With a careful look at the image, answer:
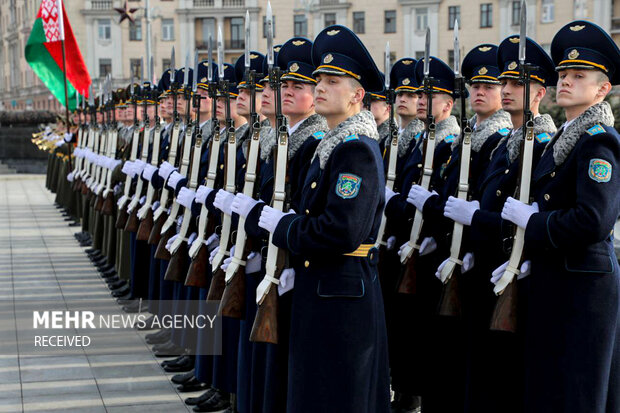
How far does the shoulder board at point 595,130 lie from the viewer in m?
3.63

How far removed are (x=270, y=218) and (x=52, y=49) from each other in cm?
1239

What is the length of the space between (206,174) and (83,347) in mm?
2123

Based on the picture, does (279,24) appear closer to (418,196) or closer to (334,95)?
(418,196)

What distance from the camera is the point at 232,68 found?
637 centimetres

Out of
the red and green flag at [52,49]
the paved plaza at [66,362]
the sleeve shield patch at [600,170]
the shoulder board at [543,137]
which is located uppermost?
the red and green flag at [52,49]

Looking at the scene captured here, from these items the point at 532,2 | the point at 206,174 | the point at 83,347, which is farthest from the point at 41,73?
the point at 532,2

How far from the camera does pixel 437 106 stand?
18.1 feet

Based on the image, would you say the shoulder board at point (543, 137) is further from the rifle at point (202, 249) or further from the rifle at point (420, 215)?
the rifle at point (202, 249)

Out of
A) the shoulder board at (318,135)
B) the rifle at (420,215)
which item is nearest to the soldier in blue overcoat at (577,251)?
the shoulder board at (318,135)

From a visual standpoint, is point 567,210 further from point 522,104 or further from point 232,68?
point 232,68

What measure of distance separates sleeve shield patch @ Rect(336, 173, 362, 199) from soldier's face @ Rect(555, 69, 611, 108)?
1.06 metres

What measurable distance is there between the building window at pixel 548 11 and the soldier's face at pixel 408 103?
42648 millimetres

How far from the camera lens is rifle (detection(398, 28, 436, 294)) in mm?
5066

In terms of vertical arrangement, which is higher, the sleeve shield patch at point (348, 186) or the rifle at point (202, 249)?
the sleeve shield patch at point (348, 186)
